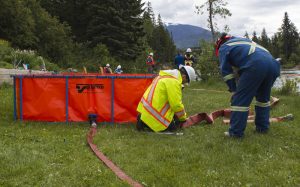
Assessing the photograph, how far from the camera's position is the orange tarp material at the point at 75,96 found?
8.95 m

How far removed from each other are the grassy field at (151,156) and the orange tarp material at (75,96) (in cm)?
56

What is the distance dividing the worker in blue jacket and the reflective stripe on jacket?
1.02m

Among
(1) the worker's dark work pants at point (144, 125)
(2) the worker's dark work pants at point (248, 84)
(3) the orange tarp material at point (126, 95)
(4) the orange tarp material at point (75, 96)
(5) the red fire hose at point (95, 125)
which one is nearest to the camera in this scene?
(5) the red fire hose at point (95, 125)

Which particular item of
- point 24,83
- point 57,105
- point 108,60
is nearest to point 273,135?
point 57,105

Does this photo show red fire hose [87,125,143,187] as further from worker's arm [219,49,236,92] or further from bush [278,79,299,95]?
bush [278,79,299,95]

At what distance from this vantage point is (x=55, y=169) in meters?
5.29

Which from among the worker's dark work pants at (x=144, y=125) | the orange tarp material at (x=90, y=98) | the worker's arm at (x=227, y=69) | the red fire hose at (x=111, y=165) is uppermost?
the worker's arm at (x=227, y=69)

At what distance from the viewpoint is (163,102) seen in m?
7.76

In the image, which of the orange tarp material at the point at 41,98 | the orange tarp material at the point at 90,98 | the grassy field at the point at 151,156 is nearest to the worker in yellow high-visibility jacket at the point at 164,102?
the grassy field at the point at 151,156

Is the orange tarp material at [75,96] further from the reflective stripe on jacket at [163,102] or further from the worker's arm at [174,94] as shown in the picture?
the worker's arm at [174,94]

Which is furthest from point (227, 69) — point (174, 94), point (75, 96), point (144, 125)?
point (75, 96)

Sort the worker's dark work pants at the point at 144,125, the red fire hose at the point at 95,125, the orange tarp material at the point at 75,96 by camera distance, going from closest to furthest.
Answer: the red fire hose at the point at 95,125
the worker's dark work pants at the point at 144,125
the orange tarp material at the point at 75,96

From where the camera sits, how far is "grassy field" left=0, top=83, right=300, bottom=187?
4.89m

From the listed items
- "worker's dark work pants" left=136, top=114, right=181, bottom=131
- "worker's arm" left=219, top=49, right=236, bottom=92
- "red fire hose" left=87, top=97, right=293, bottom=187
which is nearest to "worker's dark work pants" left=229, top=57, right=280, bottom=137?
"worker's arm" left=219, top=49, right=236, bottom=92
